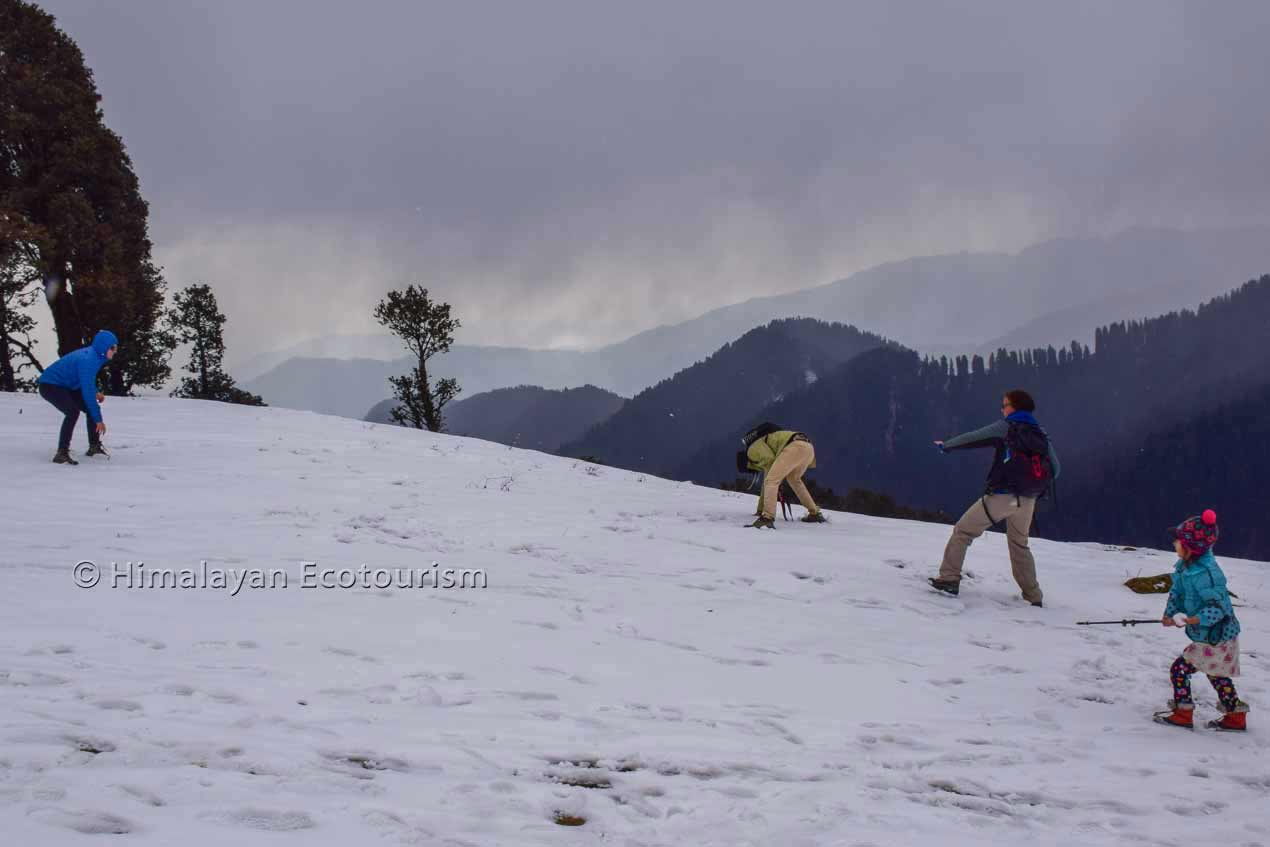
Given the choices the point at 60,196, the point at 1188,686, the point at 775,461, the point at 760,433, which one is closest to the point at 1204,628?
the point at 1188,686

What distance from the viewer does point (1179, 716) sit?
7074 millimetres

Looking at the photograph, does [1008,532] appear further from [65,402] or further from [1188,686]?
[65,402]

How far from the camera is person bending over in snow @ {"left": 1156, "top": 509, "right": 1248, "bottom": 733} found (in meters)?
6.98

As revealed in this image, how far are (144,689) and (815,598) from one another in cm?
769

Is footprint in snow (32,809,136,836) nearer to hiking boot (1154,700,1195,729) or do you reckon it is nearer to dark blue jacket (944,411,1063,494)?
hiking boot (1154,700,1195,729)

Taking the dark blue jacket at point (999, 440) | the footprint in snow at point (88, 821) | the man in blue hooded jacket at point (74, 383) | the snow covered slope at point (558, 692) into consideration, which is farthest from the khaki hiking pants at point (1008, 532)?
the man in blue hooded jacket at point (74, 383)

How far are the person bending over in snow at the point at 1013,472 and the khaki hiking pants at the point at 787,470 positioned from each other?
294cm

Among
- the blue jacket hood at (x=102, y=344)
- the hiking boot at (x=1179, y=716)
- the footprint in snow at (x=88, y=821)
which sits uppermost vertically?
the blue jacket hood at (x=102, y=344)

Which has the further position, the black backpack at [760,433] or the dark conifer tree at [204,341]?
the dark conifer tree at [204,341]

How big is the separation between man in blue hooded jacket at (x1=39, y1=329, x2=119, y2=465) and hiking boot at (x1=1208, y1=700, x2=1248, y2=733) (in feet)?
53.4

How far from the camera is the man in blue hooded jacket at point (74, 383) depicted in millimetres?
13086

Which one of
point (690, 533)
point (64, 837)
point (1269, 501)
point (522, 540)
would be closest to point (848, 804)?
point (64, 837)

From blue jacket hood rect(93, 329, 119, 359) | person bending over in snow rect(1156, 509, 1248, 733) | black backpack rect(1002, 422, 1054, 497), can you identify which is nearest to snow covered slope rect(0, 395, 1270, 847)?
person bending over in snow rect(1156, 509, 1248, 733)

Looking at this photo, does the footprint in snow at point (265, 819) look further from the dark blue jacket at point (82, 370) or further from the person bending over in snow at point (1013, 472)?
the dark blue jacket at point (82, 370)
